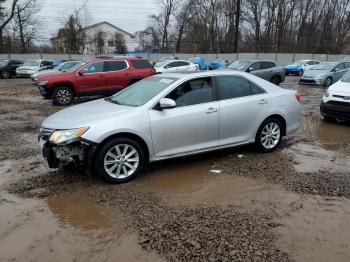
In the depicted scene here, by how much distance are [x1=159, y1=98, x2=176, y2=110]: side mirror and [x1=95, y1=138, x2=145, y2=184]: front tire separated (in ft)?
2.21

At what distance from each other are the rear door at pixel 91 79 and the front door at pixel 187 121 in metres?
8.81

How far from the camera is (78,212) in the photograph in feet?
15.2

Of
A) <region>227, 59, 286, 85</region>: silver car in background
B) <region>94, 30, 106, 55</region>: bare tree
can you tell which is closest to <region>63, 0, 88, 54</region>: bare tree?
<region>94, 30, 106, 55</region>: bare tree

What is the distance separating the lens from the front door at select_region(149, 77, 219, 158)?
18.6 feet

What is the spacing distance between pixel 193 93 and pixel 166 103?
2.34 ft

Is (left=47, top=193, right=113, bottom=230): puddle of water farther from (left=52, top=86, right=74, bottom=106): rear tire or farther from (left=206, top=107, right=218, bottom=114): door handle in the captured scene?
(left=52, top=86, right=74, bottom=106): rear tire

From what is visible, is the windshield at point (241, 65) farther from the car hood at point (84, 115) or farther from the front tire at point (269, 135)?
the car hood at point (84, 115)

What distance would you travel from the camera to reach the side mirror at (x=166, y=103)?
561 centimetres

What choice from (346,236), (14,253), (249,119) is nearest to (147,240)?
(14,253)

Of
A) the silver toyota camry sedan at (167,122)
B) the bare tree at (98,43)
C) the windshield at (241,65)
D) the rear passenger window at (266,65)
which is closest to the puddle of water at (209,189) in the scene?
the silver toyota camry sedan at (167,122)

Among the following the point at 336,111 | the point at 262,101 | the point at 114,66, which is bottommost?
the point at 336,111

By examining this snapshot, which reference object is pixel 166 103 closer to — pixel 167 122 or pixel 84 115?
pixel 167 122

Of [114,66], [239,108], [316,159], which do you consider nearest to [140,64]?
[114,66]

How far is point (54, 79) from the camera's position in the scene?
13914 mm
